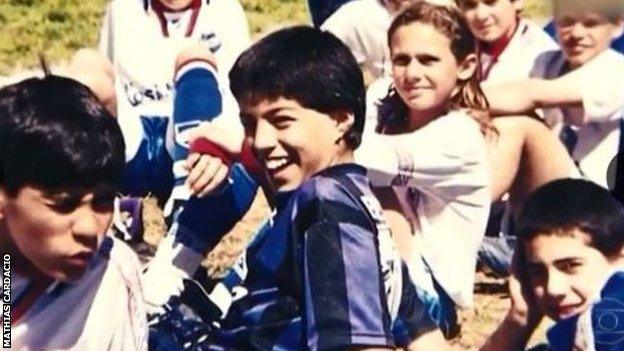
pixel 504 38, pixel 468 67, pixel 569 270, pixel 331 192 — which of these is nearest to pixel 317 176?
pixel 331 192

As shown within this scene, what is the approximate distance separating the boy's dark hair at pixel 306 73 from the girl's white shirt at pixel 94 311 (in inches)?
17.1

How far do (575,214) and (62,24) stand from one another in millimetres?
1135

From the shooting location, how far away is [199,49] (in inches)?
144

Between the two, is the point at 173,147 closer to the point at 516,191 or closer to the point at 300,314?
the point at 300,314

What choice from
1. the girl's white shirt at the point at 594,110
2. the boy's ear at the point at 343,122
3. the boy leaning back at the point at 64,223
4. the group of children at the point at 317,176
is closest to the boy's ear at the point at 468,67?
the group of children at the point at 317,176

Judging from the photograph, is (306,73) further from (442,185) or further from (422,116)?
(442,185)

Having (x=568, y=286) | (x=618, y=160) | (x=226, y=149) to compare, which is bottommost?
(x=568, y=286)

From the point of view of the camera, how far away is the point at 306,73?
3613 millimetres

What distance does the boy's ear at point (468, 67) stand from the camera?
3.67m

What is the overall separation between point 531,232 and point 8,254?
3.55 feet

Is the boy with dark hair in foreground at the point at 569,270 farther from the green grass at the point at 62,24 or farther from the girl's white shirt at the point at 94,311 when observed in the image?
the girl's white shirt at the point at 94,311

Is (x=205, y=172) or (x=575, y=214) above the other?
(x=205, y=172)

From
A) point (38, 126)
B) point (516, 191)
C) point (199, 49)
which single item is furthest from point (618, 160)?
point (38, 126)

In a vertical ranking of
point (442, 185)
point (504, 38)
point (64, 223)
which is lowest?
point (442, 185)
